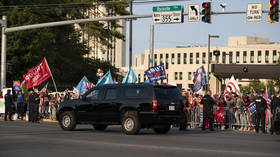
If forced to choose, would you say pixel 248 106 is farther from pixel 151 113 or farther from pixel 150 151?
pixel 150 151

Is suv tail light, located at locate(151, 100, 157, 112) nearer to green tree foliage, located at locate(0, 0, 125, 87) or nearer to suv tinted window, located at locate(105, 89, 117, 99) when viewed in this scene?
suv tinted window, located at locate(105, 89, 117, 99)

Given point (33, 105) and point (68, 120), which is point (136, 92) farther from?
point (33, 105)

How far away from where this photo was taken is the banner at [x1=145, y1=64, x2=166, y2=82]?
1312 inches

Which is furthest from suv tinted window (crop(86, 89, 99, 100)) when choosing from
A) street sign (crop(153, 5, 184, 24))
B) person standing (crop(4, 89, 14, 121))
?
person standing (crop(4, 89, 14, 121))

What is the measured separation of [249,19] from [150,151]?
14309 millimetres

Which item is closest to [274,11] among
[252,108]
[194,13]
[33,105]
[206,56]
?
[252,108]

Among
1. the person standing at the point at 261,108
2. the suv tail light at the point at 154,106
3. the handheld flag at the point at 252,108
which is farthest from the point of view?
the handheld flag at the point at 252,108

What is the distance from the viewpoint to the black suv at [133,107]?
19516mm

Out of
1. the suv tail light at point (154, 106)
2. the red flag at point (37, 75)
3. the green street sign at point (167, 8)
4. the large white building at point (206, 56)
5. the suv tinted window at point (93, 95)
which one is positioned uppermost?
the large white building at point (206, 56)

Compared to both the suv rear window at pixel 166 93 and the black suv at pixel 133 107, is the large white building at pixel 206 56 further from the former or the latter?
the suv rear window at pixel 166 93

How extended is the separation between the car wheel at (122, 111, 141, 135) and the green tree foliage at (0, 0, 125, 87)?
30801 millimetres

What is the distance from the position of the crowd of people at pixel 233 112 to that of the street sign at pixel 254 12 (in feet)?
11.2

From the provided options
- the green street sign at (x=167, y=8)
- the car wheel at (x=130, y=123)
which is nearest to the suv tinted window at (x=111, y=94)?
the car wheel at (x=130, y=123)

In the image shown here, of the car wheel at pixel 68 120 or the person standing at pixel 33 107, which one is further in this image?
the person standing at pixel 33 107
